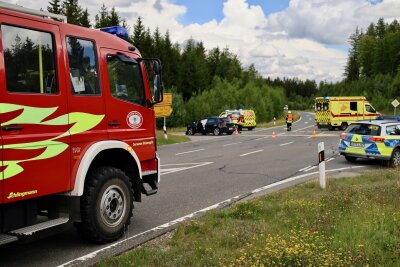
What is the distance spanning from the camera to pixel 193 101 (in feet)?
221

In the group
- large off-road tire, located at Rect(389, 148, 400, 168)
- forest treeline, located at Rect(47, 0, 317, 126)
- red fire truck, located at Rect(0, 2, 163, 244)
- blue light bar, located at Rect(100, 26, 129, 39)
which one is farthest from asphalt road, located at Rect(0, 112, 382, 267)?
forest treeline, located at Rect(47, 0, 317, 126)

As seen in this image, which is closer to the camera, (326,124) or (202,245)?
(202,245)

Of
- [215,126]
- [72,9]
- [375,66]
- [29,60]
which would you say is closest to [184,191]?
[29,60]

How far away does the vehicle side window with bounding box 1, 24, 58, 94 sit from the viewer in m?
4.98

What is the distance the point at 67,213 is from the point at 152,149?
1.91 m

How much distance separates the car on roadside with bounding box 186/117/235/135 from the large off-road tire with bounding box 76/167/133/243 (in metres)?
31.4

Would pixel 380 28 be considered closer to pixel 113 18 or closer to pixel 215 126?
pixel 113 18

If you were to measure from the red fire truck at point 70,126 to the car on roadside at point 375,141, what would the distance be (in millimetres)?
9709

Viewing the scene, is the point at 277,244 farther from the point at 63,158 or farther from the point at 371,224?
the point at 63,158

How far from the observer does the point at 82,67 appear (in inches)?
235

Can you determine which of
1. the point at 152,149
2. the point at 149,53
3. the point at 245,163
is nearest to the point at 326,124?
the point at 245,163

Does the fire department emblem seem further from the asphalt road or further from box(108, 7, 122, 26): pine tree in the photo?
box(108, 7, 122, 26): pine tree

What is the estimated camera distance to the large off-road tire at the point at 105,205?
235 inches

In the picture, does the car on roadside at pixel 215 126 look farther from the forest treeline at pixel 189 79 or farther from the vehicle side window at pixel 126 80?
the vehicle side window at pixel 126 80
